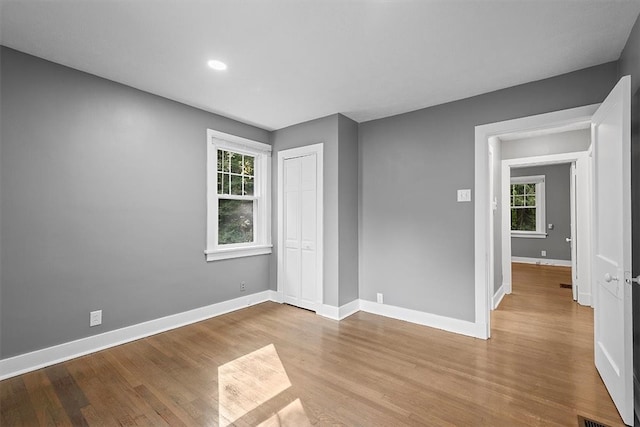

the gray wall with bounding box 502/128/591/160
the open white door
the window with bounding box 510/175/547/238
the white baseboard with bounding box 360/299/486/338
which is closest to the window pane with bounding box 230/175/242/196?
the white baseboard with bounding box 360/299/486/338

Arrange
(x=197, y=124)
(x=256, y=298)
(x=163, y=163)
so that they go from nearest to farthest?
(x=163, y=163) → (x=197, y=124) → (x=256, y=298)

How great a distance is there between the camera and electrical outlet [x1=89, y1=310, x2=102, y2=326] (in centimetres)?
280

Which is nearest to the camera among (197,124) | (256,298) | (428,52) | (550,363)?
(428,52)

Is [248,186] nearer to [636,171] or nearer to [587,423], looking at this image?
[636,171]

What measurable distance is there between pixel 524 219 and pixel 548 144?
404 centimetres

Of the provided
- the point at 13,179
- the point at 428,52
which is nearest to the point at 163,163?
the point at 13,179

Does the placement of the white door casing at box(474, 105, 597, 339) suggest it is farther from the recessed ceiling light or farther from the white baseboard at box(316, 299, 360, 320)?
the recessed ceiling light

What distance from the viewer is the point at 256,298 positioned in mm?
4352

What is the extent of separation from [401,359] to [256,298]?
2342 millimetres

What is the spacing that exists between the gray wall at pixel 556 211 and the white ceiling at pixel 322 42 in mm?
6188

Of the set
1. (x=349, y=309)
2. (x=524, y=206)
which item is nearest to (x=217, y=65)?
(x=349, y=309)

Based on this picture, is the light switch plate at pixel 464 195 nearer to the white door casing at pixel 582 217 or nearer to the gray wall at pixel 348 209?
the gray wall at pixel 348 209

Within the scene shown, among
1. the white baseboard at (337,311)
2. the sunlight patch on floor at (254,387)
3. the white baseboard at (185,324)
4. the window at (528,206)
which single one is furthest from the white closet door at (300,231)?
the window at (528,206)

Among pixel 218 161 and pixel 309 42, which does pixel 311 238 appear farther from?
pixel 309 42
